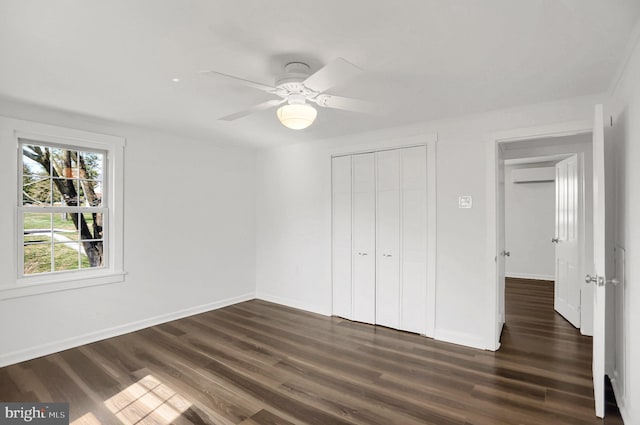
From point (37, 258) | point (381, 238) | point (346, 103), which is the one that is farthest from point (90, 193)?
point (381, 238)

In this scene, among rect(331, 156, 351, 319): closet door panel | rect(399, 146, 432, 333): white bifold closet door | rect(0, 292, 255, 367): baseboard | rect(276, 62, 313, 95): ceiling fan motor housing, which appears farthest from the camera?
rect(331, 156, 351, 319): closet door panel

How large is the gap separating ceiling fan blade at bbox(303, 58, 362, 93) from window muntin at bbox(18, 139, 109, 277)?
309cm

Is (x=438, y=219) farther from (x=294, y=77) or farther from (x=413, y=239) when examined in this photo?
(x=294, y=77)

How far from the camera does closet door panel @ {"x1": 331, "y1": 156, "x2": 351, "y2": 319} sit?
179 inches

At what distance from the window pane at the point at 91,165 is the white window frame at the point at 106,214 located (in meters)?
0.06

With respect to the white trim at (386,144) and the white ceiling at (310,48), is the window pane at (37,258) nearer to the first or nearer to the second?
the white ceiling at (310,48)

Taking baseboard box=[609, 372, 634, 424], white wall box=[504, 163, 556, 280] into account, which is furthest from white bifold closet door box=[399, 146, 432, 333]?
white wall box=[504, 163, 556, 280]

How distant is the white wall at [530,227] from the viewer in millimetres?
7188

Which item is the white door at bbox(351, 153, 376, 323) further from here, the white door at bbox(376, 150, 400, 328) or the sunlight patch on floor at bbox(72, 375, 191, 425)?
the sunlight patch on floor at bbox(72, 375, 191, 425)

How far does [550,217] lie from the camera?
7.21 metres

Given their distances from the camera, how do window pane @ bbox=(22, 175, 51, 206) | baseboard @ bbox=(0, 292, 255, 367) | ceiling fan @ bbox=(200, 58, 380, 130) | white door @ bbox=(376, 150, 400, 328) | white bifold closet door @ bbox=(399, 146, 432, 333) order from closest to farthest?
ceiling fan @ bbox=(200, 58, 380, 130), baseboard @ bbox=(0, 292, 255, 367), window pane @ bbox=(22, 175, 51, 206), white bifold closet door @ bbox=(399, 146, 432, 333), white door @ bbox=(376, 150, 400, 328)

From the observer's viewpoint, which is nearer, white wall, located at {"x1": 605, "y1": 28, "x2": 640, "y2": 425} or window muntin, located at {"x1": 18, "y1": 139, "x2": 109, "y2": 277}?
white wall, located at {"x1": 605, "y1": 28, "x2": 640, "y2": 425}

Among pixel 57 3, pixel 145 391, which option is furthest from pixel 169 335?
pixel 57 3

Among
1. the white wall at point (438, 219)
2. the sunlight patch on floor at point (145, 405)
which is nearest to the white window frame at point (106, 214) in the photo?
the sunlight patch on floor at point (145, 405)
